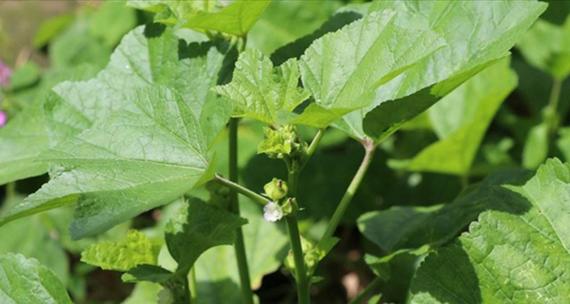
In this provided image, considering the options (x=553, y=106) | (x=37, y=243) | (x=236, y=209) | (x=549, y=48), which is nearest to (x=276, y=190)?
(x=236, y=209)

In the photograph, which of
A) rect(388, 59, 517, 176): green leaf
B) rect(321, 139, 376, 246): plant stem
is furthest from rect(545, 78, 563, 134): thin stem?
rect(321, 139, 376, 246): plant stem

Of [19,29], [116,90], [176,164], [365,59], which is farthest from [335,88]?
[19,29]

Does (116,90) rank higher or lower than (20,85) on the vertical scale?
higher

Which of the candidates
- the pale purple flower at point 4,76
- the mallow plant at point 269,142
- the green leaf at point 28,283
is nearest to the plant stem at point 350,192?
the mallow plant at point 269,142

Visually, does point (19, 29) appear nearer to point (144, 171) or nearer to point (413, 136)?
point (413, 136)

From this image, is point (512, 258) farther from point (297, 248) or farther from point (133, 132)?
point (133, 132)

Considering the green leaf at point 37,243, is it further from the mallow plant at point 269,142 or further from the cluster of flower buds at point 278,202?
the cluster of flower buds at point 278,202
